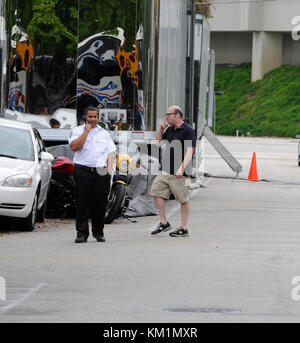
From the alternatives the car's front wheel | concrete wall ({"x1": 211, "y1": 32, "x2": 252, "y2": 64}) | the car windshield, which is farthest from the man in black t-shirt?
concrete wall ({"x1": 211, "y1": 32, "x2": 252, "y2": 64})

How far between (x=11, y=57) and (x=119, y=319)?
1071 cm

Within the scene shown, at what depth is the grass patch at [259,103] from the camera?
3280 inches

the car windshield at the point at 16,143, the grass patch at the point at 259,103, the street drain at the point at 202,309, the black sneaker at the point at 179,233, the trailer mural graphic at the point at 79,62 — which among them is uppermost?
the trailer mural graphic at the point at 79,62

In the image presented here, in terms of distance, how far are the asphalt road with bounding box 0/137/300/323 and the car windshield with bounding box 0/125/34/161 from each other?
46.3 inches

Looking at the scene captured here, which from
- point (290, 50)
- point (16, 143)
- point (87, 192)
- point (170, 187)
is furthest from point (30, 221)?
point (290, 50)

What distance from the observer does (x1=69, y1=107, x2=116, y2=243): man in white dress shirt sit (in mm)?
13617

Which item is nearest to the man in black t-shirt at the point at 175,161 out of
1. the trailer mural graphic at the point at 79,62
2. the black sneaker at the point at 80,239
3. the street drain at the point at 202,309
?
the black sneaker at the point at 80,239

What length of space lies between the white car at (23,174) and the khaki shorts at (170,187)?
70.4 inches

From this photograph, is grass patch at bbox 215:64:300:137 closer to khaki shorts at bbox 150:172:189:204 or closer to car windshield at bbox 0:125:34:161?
car windshield at bbox 0:125:34:161

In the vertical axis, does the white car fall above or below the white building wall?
below

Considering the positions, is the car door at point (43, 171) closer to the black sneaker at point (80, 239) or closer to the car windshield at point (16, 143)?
the car windshield at point (16, 143)

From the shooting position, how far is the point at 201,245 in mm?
13602

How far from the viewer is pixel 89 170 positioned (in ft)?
44.8

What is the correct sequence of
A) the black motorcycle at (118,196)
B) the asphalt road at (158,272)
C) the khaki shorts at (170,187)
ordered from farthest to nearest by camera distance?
the black motorcycle at (118,196), the khaki shorts at (170,187), the asphalt road at (158,272)
